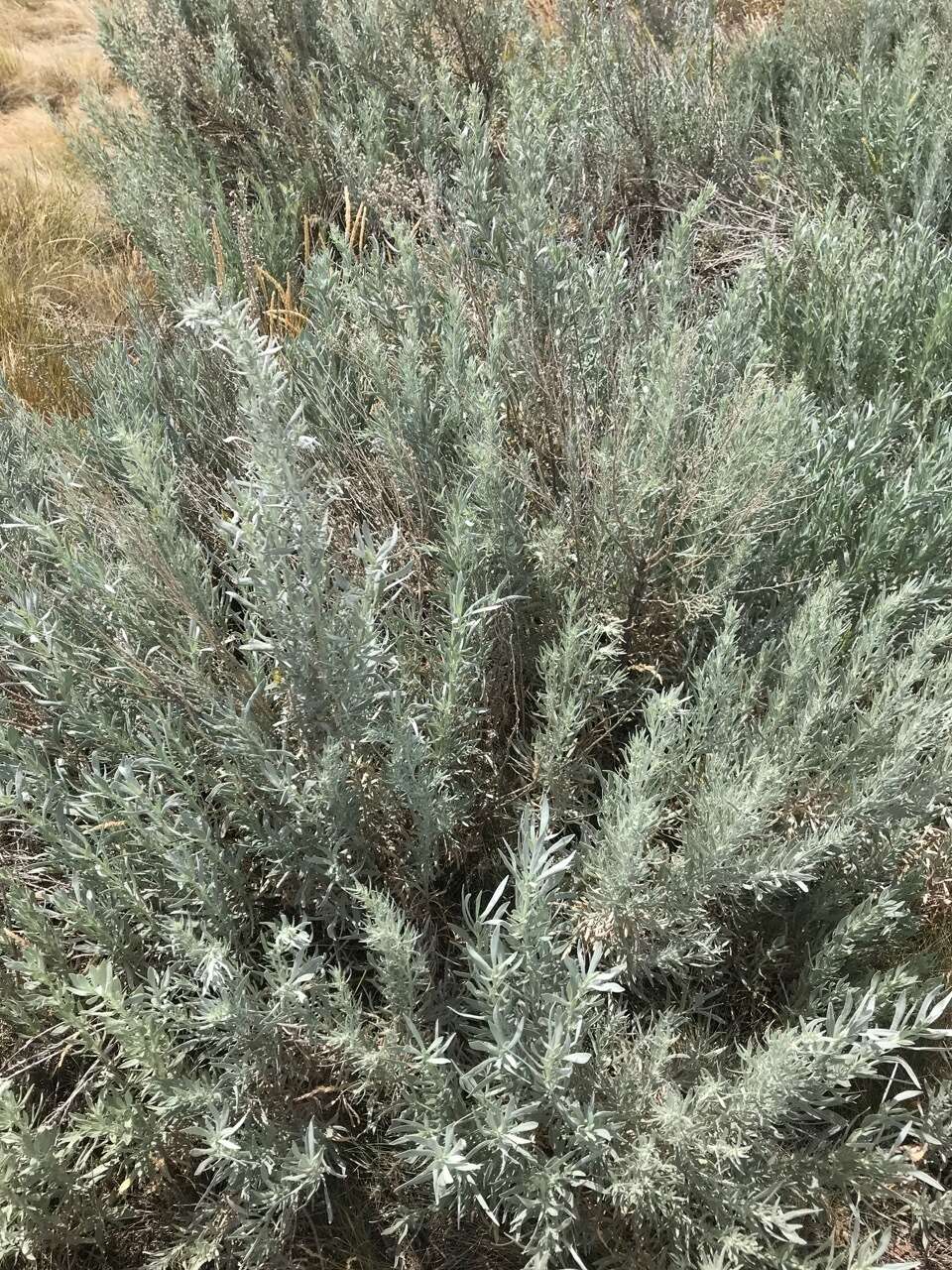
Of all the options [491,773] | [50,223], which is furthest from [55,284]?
[491,773]

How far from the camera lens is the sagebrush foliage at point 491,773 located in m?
1.49

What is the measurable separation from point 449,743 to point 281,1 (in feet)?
11.6

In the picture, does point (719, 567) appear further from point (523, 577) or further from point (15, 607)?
point (15, 607)

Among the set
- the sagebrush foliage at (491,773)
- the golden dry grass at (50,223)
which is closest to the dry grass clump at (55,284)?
the golden dry grass at (50,223)

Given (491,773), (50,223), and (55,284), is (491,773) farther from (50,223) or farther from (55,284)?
(50,223)

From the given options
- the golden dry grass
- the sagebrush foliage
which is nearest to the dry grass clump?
the golden dry grass

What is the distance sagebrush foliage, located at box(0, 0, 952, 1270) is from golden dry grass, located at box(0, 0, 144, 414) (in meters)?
0.68

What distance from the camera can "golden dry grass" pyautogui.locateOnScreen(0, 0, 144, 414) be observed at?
3184 mm

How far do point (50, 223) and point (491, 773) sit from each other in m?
3.15

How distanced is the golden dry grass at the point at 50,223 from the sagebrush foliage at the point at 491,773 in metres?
0.68

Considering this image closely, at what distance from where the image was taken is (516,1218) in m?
1.44

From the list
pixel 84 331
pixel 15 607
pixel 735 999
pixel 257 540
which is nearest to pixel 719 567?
pixel 735 999

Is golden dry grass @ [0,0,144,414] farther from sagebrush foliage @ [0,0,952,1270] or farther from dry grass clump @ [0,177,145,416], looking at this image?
sagebrush foliage @ [0,0,952,1270]

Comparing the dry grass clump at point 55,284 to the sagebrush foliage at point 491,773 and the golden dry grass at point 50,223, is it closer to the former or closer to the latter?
the golden dry grass at point 50,223
